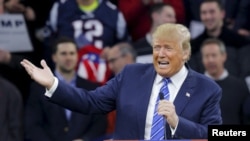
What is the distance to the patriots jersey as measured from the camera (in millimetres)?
8930

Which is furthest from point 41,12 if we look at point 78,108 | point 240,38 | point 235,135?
point 235,135

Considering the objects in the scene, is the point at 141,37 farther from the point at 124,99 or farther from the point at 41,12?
the point at 124,99

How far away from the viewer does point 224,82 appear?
8406 millimetres

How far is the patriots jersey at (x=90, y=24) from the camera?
29.3 feet

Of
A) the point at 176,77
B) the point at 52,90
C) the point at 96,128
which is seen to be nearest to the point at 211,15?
the point at 96,128

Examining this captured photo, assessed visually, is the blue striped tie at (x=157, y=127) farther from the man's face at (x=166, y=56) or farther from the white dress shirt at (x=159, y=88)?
the man's face at (x=166, y=56)

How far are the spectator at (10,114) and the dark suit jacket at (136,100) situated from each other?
2.30 metres

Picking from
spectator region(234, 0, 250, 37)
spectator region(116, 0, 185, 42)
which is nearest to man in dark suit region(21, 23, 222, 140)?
spectator region(116, 0, 185, 42)

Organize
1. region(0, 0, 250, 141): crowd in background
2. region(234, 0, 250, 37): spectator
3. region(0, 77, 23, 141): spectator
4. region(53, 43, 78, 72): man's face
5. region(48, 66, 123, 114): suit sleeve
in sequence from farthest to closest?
region(234, 0, 250, 37): spectator, region(53, 43, 78, 72): man's face, region(0, 0, 250, 141): crowd in background, region(0, 77, 23, 141): spectator, region(48, 66, 123, 114): suit sleeve

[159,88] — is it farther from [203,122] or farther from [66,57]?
[66,57]

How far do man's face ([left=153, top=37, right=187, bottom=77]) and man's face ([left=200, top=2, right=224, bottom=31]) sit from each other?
4.04 m

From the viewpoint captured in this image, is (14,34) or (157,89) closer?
(157,89)

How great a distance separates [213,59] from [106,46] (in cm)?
118

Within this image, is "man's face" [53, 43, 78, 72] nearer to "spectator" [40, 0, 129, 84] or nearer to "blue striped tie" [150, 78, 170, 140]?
"spectator" [40, 0, 129, 84]
